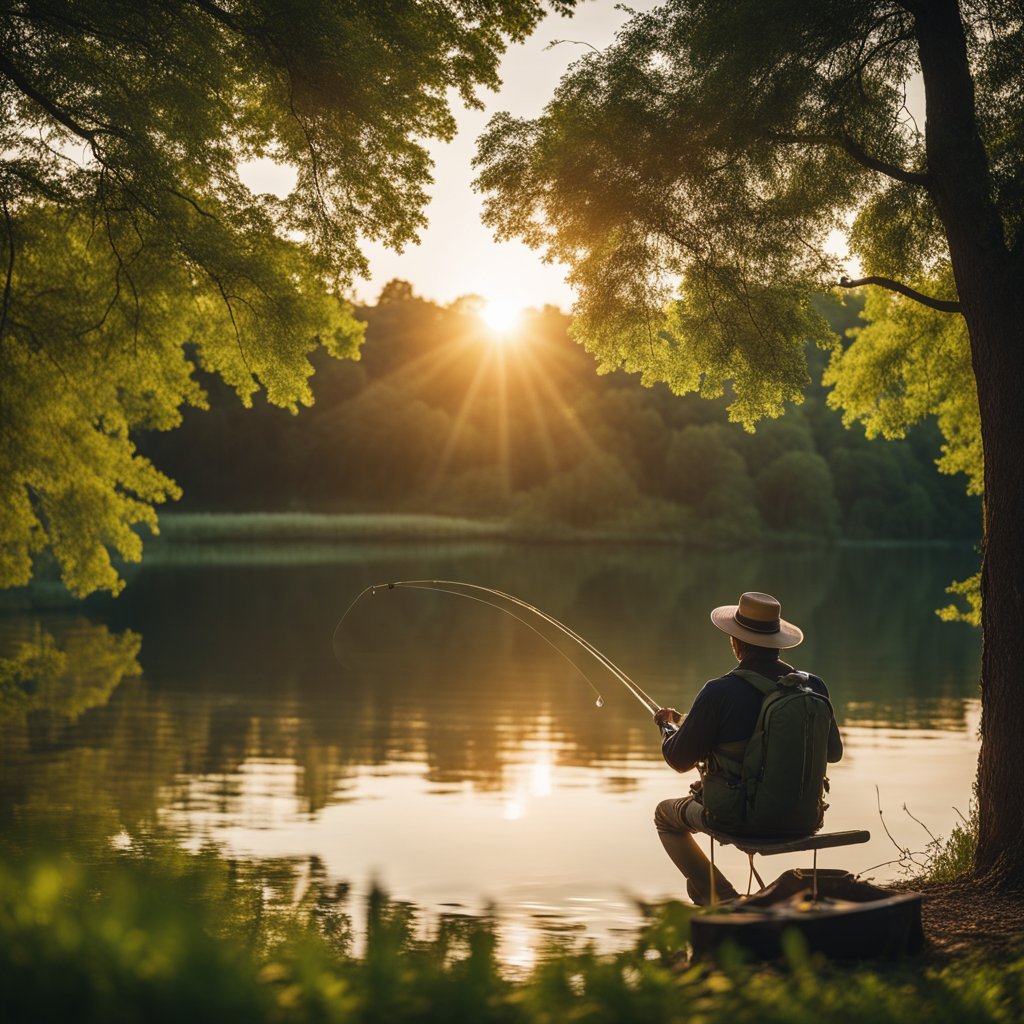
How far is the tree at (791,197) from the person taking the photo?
7309mm

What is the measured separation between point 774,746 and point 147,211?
6264mm

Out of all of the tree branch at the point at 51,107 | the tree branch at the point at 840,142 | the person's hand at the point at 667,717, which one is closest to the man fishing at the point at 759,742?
the person's hand at the point at 667,717

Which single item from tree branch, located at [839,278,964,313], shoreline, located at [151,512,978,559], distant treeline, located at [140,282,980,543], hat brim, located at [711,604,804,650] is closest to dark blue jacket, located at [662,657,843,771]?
hat brim, located at [711,604,804,650]

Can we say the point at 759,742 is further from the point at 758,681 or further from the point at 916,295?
the point at 916,295

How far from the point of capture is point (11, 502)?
45.4 feet

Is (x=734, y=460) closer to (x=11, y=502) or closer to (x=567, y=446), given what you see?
(x=567, y=446)

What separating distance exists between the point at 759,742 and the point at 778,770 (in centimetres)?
14

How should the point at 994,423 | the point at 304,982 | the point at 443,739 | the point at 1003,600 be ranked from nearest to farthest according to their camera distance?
1. the point at 304,982
2. the point at 1003,600
3. the point at 994,423
4. the point at 443,739

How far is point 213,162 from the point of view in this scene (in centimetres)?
956

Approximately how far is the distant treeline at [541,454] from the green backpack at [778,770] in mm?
69052

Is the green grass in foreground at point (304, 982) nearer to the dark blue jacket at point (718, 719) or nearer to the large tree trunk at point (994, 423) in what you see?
the dark blue jacket at point (718, 719)

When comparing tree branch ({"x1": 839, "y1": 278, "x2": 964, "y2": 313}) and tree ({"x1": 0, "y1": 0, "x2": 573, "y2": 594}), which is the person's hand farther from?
tree ({"x1": 0, "y1": 0, "x2": 573, "y2": 594})

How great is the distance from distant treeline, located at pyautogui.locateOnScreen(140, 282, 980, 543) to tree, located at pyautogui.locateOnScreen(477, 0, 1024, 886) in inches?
2589

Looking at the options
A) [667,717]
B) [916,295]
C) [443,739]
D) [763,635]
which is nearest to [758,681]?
[763,635]
